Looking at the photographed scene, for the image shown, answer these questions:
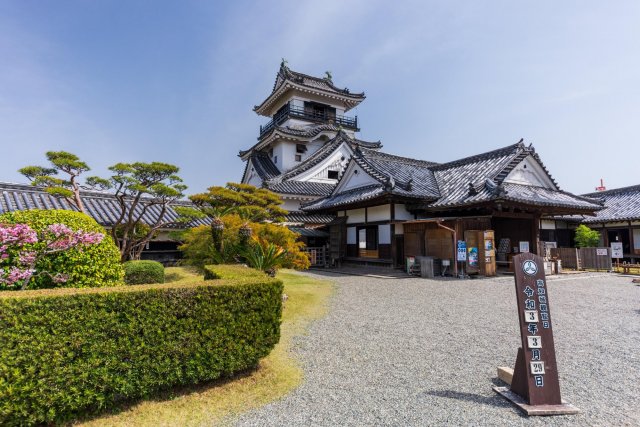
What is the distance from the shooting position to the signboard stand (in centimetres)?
346

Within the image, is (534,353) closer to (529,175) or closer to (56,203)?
(529,175)

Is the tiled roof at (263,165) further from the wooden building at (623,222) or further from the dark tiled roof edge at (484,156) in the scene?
the wooden building at (623,222)

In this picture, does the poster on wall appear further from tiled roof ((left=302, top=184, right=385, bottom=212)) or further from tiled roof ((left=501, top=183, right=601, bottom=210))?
tiled roof ((left=302, top=184, right=385, bottom=212))

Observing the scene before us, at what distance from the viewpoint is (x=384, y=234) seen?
15898mm

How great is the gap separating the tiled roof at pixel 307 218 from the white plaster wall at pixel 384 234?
480 cm

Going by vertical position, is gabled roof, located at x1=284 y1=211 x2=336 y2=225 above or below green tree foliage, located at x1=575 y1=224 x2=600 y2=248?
above

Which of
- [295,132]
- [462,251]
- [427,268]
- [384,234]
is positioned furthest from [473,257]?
[295,132]

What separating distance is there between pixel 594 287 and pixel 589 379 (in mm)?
8814

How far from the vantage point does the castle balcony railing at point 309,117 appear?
29.7 m

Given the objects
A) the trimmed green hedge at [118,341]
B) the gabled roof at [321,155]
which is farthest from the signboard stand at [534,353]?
the gabled roof at [321,155]

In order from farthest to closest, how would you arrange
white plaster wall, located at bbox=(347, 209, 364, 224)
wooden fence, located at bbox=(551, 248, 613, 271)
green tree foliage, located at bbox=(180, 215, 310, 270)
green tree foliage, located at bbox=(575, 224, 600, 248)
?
1. white plaster wall, located at bbox=(347, 209, 364, 224)
2. green tree foliage, located at bbox=(575, 224, 600, 248)
3. wooden fence, located at bbox=(551, 248, 613, 271)
4. green tree foliage, located at bbox=(180, 215, 310, 270)

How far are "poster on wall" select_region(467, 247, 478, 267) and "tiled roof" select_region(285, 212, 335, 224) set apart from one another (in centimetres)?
917

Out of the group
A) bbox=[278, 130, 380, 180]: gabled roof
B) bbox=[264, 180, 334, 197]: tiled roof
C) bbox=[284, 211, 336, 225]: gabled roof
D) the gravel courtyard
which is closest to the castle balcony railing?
bbox=[278, 130, 380, 180]: gabled roof

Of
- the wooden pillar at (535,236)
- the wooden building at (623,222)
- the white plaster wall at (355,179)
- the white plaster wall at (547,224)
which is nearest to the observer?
the wooden pillar at (535,236)
